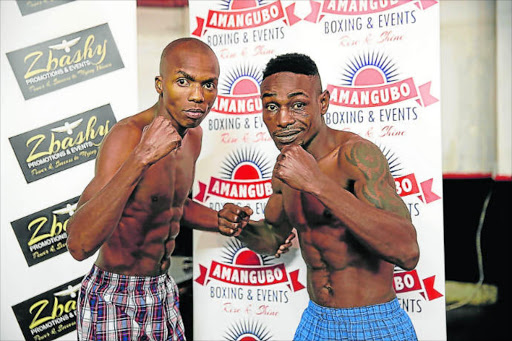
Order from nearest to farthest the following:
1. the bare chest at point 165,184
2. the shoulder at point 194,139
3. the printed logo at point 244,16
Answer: the bare chest at point 165,184
the shoulder at point 194,139
the printed logo at point 244,16

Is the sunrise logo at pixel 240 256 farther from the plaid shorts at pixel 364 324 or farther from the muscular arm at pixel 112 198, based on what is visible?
the muscular arm at pixel 112 198

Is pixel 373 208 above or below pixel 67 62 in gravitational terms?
below

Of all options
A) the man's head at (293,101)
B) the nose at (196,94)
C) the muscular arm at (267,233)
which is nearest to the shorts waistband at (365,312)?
the muscular arm at (267,233)

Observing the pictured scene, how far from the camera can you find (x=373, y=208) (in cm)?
191

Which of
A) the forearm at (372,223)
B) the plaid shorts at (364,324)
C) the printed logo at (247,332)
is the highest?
the forearm at (372,223)

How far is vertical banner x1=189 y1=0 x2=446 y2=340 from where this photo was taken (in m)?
2.71

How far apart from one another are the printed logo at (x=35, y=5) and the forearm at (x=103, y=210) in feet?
5.69

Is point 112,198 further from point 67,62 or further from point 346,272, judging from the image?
point 67,62

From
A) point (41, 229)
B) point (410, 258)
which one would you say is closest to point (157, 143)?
point (410, 258)

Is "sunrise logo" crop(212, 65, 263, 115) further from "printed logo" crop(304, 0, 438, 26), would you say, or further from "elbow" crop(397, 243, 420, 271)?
"elbow" crop(397, 243, 420, 271)

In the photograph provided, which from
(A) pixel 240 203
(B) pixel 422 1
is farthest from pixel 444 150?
(A) pixel 240 203

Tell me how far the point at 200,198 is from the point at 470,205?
4.83 ft

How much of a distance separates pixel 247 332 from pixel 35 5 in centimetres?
232

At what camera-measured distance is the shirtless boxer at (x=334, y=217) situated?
6.45ft
